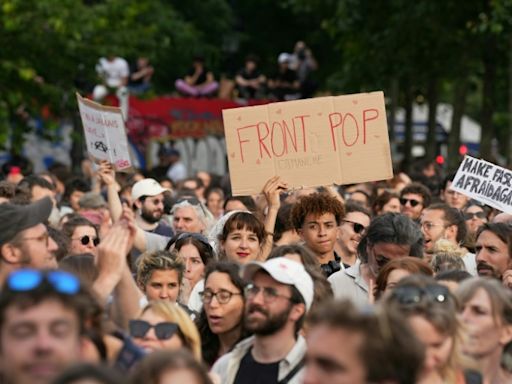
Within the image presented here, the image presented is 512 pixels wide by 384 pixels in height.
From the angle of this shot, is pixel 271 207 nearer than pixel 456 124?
Yes

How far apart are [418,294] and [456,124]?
86.7 ft

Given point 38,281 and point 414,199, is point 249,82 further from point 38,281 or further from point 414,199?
point 38,281

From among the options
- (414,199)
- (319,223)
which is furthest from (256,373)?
(414,199)

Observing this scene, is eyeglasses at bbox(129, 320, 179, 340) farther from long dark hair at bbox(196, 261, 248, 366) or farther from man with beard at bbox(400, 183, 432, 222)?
man with beard at bbox(400, 183, 432, 222)

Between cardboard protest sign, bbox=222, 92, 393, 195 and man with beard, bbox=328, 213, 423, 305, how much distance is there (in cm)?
237

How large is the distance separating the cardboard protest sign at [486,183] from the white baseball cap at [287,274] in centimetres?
511

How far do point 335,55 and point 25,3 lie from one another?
52.6 ft

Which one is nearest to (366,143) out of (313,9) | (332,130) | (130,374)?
(332,130)

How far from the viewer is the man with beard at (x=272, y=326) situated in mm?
7773

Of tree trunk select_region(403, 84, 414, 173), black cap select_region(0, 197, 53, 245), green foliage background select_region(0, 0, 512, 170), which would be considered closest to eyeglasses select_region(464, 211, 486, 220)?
black cap select_region(0, 197, 53, 245)

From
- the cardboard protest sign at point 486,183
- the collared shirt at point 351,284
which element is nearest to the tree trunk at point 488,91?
the cardboard protest sign at point 486,183

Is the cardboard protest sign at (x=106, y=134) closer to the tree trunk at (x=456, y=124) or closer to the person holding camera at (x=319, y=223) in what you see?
the person holding camera at (x=319, y=223)

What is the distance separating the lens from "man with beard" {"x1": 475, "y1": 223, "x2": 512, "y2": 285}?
10742 mm

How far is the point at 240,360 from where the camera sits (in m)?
7.93
